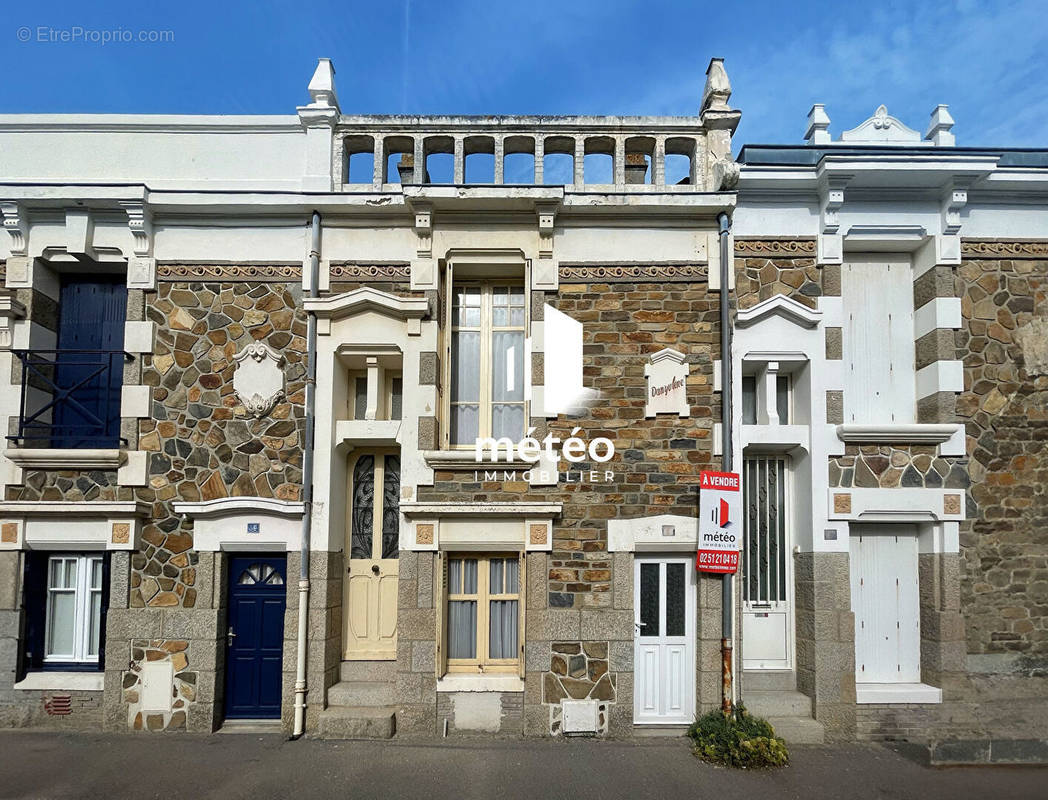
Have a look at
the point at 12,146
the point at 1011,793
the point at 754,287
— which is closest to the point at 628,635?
the point at 1011,793

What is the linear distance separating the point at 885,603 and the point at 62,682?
907 cm

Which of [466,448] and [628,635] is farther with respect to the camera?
[466,448]

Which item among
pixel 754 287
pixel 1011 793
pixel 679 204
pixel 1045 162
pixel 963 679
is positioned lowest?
pixel 1011 793

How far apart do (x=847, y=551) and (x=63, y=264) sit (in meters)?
9.54

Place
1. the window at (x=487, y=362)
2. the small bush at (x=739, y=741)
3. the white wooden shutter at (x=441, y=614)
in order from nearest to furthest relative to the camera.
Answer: the small bush at (x=739, y=741) < the white wooden shutter at (x=441, y=614) < the window at (x=487, y=362)

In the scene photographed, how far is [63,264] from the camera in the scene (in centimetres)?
775

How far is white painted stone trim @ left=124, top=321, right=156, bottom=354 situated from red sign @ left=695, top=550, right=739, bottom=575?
6518 mm

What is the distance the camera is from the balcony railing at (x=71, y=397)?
7.43 meters

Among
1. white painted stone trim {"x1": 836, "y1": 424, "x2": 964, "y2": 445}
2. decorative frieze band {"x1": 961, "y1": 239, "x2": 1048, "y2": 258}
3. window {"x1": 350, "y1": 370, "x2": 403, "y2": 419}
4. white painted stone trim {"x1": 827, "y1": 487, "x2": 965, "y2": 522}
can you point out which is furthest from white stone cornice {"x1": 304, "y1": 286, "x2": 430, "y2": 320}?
decorative frieze band {"x1": 961, "y1": 239, "x2": 1048, "y2": 258}

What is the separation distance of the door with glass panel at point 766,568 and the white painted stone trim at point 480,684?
2.62 m

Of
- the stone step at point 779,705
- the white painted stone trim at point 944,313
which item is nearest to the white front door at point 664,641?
the stone step at point 779,705

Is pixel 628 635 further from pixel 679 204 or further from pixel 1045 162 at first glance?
pixel 1045 162

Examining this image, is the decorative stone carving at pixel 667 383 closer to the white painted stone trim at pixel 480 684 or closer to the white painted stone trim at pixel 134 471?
the white painted stone trim at pixel 480 684

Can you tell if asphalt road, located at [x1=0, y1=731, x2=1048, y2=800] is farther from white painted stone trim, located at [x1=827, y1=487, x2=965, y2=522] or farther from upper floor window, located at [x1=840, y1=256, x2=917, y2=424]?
upper floor window, located at [x1=840, y1=256, x2=917, y2=424]
